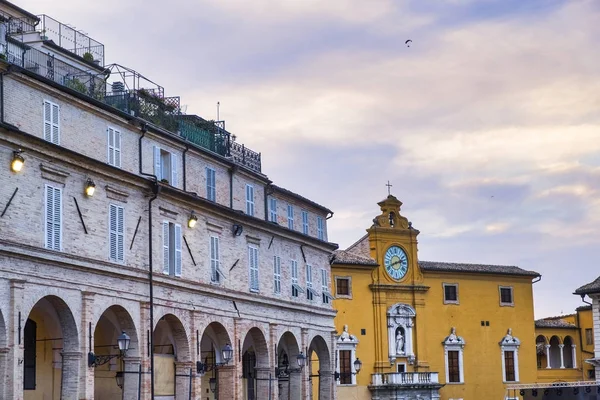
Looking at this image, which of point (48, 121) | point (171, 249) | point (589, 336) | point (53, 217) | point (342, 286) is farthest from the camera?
point (589, 336)

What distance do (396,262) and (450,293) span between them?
181 inches

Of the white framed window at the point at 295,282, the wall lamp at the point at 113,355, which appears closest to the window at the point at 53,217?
the wall lamp at the point at 113,355

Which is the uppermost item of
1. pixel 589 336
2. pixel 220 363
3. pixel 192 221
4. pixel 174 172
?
pixel 174 172

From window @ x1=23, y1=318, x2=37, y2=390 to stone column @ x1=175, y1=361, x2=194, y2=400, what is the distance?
7298 mm

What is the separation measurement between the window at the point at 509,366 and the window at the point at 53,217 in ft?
174

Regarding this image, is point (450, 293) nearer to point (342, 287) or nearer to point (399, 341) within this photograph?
point (399, 341)

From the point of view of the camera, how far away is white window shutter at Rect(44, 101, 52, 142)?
36500 mm

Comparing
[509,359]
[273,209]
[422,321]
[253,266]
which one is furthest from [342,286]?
[253,266]

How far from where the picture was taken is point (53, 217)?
35969mm

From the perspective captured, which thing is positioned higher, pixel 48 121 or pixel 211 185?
pixel 48 121

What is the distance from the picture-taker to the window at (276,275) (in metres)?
51.9

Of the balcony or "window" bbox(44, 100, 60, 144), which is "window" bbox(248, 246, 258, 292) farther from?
the balcony

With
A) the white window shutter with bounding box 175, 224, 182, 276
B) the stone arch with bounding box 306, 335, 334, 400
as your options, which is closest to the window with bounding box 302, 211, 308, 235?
the stone arch with bounding box 306, 335, 334, 400

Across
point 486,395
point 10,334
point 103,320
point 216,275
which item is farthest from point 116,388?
point 486,395
